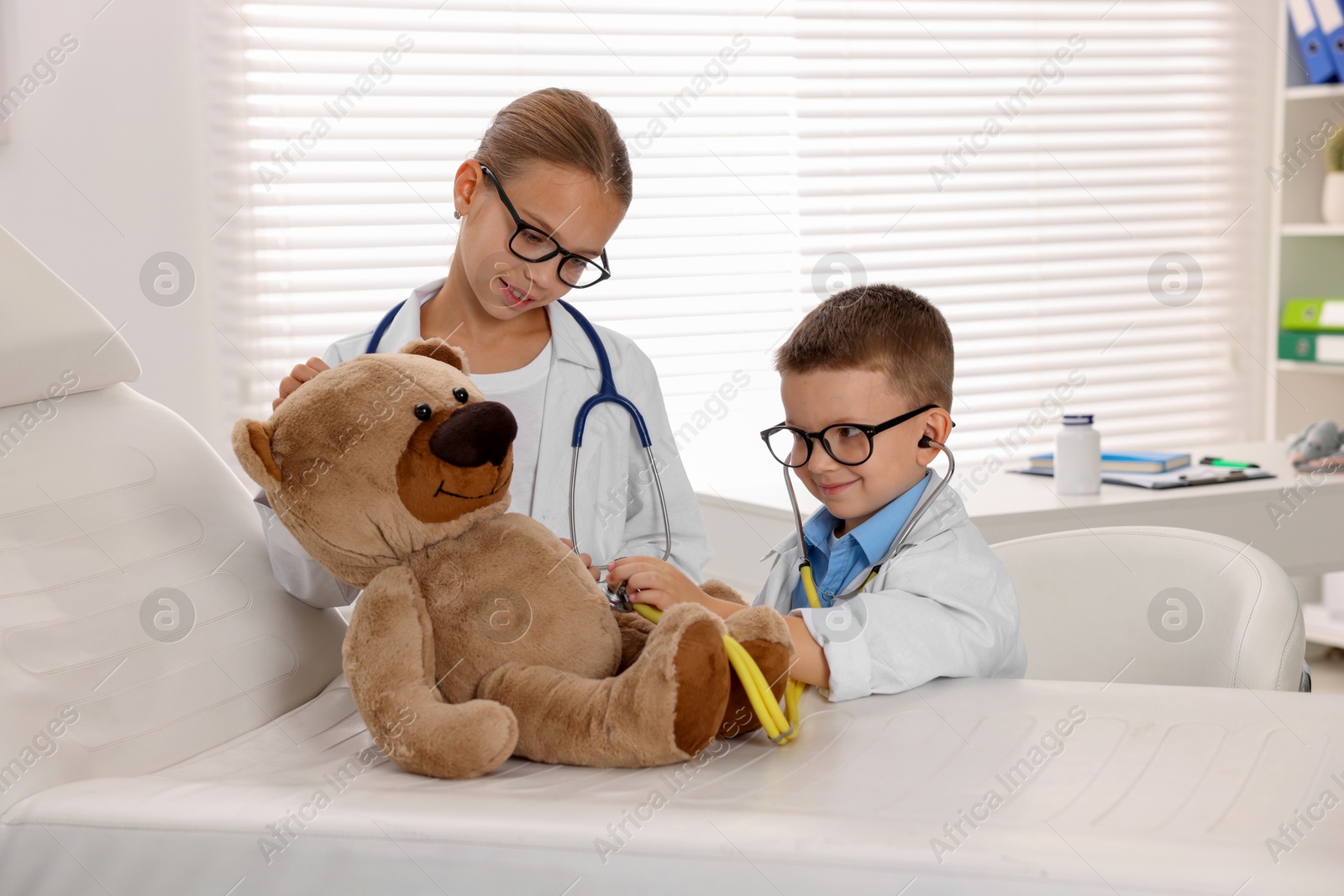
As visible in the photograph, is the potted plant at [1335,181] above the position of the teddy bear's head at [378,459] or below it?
above

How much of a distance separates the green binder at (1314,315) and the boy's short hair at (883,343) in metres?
2.56

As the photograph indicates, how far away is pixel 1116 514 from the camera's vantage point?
1969 mm

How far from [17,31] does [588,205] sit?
1694mm

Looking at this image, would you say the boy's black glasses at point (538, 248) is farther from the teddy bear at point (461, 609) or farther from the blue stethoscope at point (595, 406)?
the teddy bear at point (461, 609)

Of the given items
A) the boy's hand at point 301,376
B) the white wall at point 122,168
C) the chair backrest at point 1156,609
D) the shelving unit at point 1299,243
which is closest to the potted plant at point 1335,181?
the shelving unit at point 1299,243

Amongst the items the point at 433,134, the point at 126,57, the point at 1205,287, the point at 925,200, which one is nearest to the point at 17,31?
the point at 126,57

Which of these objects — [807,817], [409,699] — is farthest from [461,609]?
[807,817]

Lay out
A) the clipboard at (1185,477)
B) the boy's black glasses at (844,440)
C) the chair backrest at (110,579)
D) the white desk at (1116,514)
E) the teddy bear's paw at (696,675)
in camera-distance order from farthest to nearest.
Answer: the clipboard at (1185,477) < the white desk at (1116,514) < the boy's black glasses at (844,440) < the chair backrest at (110,579) < the teddy bear's paw at (696,675)

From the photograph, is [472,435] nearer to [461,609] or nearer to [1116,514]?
[461,609]

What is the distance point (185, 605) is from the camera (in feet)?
3.37

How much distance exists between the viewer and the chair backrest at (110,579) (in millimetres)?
906

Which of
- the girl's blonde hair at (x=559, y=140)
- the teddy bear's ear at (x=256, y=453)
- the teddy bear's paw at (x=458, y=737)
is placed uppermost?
the girl's blonde hair at (x=559, y=140)

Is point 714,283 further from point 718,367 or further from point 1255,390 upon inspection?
point 1255,390

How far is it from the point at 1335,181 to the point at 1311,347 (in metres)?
0.47
